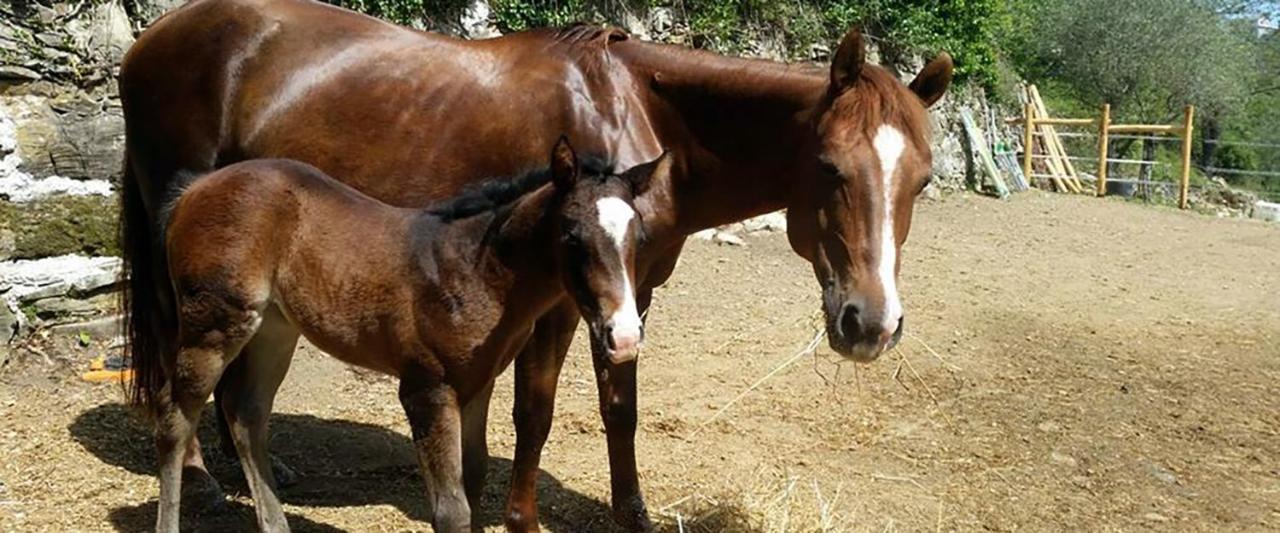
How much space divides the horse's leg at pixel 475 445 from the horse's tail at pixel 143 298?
1366mm

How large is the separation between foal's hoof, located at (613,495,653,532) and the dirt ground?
144 mm

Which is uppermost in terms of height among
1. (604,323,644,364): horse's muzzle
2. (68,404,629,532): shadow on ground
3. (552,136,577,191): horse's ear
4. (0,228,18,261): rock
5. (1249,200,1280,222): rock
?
(552,136,577,191): horse's ear

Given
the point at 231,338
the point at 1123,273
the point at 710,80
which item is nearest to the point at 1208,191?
the point at 1123,273

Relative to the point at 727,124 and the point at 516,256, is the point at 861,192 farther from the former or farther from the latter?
the point at 516,256

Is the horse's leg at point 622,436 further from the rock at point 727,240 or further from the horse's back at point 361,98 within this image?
the rock at point 727,240

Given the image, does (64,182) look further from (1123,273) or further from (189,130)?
(1123,273)

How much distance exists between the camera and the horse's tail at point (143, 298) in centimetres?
394

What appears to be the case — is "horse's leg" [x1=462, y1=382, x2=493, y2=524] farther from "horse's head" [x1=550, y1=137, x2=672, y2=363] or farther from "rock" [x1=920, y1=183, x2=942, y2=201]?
"rock" [x1=920, y1=183, x2=942, y2=201]

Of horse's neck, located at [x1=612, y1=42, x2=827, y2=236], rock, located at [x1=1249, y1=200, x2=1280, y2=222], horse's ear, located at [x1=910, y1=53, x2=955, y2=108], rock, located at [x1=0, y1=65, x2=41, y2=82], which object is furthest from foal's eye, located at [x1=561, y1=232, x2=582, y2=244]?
rock, located at [x1=1249, y1=200, x2=1280, y2=222]

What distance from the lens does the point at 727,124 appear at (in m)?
3.41

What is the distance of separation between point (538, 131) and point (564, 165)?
38.5 inches

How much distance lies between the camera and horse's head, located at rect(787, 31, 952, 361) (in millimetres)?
2754

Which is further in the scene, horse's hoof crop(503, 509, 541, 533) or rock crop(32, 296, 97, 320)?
rock crop(32, 296, 97, 320)

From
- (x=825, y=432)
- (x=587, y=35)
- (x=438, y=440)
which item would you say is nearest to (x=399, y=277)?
(x=438, y=440)
